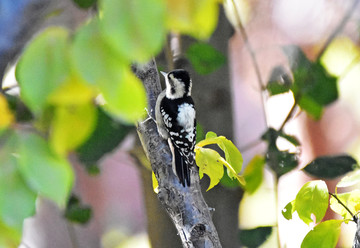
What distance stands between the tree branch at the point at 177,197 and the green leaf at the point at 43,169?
0.46 metres

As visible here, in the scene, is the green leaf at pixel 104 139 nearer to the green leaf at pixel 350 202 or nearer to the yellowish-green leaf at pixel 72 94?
the green leaf at pixel 350 202

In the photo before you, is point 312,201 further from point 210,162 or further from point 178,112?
point 178,112

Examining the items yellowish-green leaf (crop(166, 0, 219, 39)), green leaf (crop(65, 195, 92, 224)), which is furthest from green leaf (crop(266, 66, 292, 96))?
yellowish-green leaf (crop(166, 0, 219, 39))

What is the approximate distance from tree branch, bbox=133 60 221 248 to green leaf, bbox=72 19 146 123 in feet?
1.56

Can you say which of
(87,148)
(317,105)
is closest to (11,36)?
(87,148)

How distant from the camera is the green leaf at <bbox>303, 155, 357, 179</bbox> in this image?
106cm

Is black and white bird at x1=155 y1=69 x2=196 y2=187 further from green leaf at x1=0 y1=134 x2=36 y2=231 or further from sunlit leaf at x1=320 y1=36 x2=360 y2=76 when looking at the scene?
green leaf at x1=0 y1=134 x2=36 y2=231

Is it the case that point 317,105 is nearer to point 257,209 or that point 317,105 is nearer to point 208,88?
point 208,88

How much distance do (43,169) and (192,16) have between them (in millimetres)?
110

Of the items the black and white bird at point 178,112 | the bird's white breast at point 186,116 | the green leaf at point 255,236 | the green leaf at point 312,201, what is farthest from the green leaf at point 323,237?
the bird's white breast at point 186,116

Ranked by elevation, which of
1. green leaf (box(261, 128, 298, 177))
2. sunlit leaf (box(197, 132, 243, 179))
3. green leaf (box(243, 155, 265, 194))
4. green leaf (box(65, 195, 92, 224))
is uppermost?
sunlit leaf (box(197, 132, 243, 179))

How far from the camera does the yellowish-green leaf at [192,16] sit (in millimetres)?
248

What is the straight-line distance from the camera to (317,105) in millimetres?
1033

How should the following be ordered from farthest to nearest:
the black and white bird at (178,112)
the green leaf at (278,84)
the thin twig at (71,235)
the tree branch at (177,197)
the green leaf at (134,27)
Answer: the thin twig at (71,235) → the black and white bird at (178,112) → the green leaf at (278,84) → the tree branch at (177,197) → the green leaf at (134,27)
